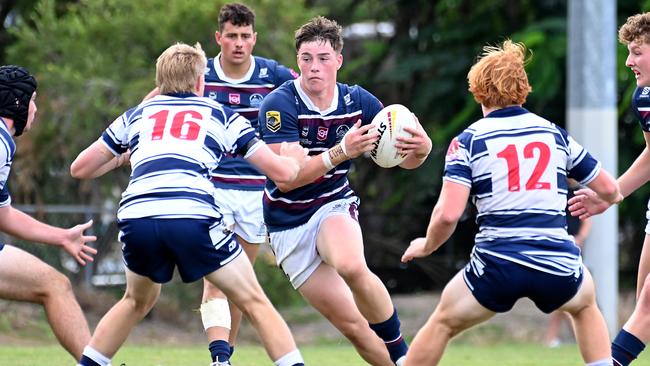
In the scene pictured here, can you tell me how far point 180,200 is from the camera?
6.23 meters

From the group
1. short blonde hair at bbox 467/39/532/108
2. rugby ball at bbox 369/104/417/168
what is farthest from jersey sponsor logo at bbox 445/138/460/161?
rugby ball at bbox 369/104/417/168

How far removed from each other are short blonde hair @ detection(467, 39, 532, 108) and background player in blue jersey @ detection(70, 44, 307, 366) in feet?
3.61

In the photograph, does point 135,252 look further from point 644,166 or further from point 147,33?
point 147,33

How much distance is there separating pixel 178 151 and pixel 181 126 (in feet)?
0.45

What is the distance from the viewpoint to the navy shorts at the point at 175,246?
6.19 metres

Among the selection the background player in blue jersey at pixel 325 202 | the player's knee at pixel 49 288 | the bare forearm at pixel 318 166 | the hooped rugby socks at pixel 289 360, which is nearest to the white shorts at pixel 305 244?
the background player in blue jersey at pixel 325 202

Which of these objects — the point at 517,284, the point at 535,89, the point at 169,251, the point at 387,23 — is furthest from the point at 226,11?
the point at 387,23

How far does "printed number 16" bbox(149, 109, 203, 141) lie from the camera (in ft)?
20.8

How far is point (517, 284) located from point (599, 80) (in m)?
8.49

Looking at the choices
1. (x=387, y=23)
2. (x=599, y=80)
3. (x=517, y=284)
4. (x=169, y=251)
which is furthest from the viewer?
(x=387, y=23)

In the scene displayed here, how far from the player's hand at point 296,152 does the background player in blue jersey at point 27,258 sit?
120cm

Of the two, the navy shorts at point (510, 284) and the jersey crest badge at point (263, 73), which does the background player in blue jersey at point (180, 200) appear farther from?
the jersey crest badge at point (263, 73)

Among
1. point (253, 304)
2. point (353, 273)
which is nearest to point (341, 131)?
point (353, 273)

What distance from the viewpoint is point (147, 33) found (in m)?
14.8
